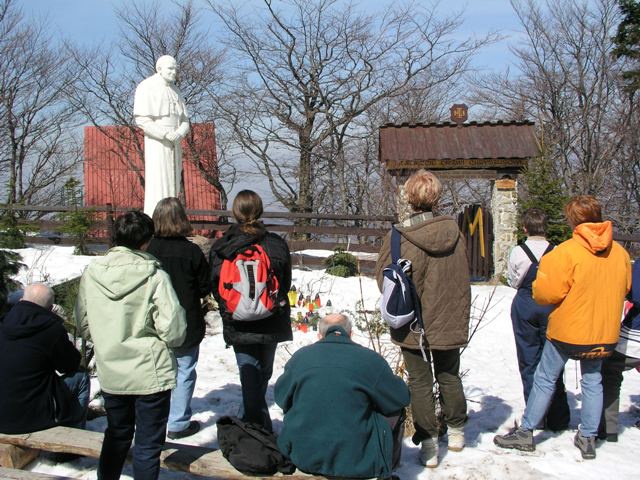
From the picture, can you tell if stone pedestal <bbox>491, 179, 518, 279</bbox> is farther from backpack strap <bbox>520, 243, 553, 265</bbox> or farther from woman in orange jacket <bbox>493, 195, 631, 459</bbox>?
woman in orange jacket <bbox>493, 195, 631, 459</bbox>

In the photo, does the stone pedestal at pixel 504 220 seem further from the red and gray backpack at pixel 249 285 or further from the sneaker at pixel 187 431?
the red and gray backpack at pixel 249 285

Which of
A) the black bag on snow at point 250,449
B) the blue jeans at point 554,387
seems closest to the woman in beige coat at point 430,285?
the blue jeans at point 554,387

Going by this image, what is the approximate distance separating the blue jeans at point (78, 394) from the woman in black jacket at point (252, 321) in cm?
100

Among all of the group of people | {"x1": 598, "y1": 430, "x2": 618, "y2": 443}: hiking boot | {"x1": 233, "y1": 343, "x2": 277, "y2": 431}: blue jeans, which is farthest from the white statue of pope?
Result: {"x1": 598, "y1": 430, "x2": 618, "y2": 443}: hiking boot

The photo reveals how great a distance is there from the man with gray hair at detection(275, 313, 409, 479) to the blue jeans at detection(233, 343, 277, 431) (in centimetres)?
88

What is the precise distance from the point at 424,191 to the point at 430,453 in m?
1.53

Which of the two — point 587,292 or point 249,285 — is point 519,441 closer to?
point 587,292

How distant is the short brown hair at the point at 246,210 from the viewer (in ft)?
12.0

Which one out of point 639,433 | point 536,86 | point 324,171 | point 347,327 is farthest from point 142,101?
point 536,86

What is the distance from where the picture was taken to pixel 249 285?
11.6 ft

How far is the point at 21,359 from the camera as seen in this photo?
331 centimetres

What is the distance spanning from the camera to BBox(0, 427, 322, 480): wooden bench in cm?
315

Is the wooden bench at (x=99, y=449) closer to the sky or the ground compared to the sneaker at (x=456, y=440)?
closer to the sky

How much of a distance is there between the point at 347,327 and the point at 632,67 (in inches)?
869
